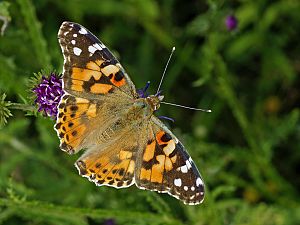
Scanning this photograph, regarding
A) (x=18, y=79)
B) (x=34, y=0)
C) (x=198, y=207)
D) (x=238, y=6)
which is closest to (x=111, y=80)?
(x=18, y=79)

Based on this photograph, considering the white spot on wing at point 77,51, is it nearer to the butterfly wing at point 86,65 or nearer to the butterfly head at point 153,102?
the butterfly wing at point 86,65

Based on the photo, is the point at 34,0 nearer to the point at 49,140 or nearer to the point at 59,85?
the point at 49,140

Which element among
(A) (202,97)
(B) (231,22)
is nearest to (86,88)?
(B) (231,22)

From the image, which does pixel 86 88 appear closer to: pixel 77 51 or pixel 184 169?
pixel 77 51

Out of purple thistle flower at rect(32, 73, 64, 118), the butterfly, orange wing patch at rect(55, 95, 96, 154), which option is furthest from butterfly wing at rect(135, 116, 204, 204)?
purple thistle flower at rect(32, 73, 64, 118)

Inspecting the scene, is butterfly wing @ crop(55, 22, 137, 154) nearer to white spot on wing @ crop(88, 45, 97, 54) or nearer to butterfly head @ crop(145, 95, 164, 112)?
white spot on wing @ crop(88, 45, 97, 54)
